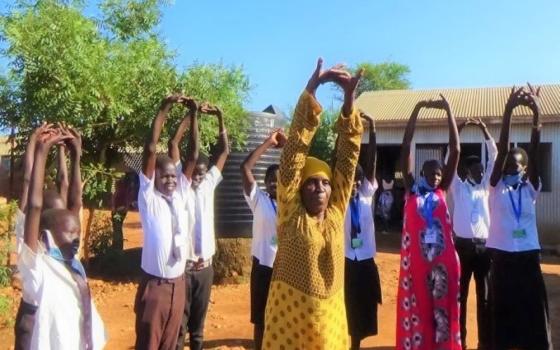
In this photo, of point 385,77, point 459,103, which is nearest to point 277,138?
point 459,103

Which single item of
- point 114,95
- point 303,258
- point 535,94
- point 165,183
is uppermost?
point 114,95

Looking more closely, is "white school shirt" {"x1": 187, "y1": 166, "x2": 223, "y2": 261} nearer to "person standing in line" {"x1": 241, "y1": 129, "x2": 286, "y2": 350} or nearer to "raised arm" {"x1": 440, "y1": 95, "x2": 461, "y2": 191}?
"person standing in line" {"x1": 241, "y1": 129, "x2": 286, "y2": 350}

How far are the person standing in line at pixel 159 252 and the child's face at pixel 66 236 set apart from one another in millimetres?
1009

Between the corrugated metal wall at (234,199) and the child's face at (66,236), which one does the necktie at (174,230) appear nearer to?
the child's face at (66,236)

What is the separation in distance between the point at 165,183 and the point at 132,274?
5.98 meters

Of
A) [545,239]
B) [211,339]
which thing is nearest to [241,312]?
[211,339]

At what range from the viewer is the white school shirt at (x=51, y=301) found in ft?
9.39

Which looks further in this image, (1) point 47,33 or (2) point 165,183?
(1) point 47,33

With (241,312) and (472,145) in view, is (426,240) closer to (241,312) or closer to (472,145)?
(241,312)

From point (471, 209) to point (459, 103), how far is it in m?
12.3

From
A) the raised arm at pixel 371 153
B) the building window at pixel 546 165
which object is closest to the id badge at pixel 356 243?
the raised arm at pixel 371 153

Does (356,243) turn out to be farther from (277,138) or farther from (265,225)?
(277,138)

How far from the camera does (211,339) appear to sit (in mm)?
6371

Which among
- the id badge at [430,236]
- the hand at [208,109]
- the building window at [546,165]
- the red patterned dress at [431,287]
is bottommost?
the red patterned dress at [431,287]
